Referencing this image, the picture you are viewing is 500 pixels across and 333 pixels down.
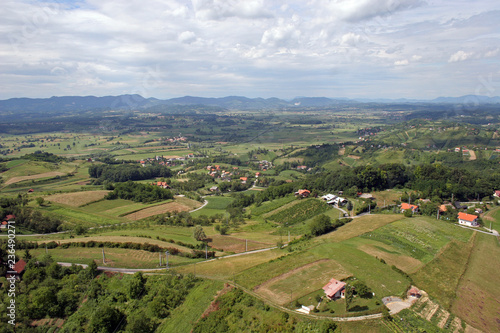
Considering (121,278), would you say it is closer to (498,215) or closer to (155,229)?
(155,229)

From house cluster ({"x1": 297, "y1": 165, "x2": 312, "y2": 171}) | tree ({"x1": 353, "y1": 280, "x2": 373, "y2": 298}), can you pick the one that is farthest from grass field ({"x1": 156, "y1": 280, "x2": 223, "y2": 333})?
house cluster ({"x1": 297, "y1": 165, "x2": 312, "y2": 171})

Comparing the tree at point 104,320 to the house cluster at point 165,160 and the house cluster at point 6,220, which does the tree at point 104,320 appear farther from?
the house cluster at point 165,160

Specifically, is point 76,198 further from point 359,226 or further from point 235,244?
point 359,226

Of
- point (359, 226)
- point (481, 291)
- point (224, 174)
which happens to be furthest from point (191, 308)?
point (224, 174)

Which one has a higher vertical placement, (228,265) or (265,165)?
(228,265)

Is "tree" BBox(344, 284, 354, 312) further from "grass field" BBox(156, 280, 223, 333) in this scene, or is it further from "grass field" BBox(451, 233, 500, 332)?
"grass field" BBox(156, 280, 223, 333)

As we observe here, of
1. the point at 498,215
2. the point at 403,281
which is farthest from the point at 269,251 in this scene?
the point at 498,215
